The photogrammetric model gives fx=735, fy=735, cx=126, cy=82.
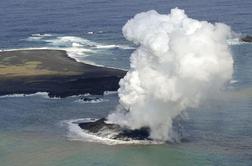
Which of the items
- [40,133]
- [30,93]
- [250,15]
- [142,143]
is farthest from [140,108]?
[250,15]

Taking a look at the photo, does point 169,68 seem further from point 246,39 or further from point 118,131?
point 246,39

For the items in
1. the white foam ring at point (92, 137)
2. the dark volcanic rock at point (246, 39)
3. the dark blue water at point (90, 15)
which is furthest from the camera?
the dark blue water at point (90, 15)

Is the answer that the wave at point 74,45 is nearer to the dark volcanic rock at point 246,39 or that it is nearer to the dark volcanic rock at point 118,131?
the dark volcanic rock at point 246,39

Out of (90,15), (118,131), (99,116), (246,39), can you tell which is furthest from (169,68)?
(90,15)

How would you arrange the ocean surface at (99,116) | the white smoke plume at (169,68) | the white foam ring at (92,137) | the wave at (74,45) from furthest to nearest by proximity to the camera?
the wave at (74,45) < the white foam ring at (92,137) < the ocean surface at (99,116) < the white smoke plume at (169,68)

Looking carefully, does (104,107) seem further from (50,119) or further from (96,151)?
(96,151)

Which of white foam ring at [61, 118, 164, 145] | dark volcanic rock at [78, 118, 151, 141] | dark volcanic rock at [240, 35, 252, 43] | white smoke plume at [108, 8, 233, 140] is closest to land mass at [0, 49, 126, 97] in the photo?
white foam ring at [61, 118, 164, 145]

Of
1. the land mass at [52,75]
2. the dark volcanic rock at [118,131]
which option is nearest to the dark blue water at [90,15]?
the land mass at [52,75]
